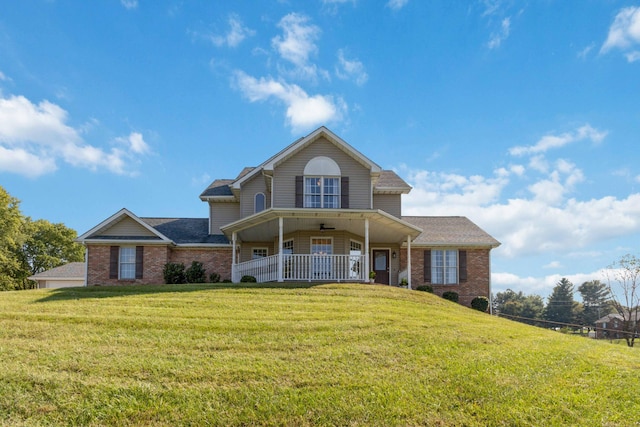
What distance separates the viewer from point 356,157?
68.1ft

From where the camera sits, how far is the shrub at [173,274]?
22000mm

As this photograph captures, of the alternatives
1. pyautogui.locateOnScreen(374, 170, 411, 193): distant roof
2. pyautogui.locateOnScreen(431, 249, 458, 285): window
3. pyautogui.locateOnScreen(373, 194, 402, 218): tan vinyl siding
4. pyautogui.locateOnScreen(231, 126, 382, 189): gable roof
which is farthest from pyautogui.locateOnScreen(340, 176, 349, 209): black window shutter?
pyautogui.locateOnScreen(431, 249, 458, 285): window

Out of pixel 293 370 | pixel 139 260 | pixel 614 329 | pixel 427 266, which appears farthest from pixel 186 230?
pixel 614 329

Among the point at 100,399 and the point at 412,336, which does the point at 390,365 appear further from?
the point at 100,399

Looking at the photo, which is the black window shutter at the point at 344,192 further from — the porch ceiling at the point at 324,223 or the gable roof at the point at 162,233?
the gable roof at the point at 162,233

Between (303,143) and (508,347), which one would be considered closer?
(508,347)

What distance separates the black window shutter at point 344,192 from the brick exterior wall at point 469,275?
495 cm

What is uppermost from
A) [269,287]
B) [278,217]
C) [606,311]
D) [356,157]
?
[356,157]

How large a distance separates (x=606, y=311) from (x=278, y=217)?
6293 cm

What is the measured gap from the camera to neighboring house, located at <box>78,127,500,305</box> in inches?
773

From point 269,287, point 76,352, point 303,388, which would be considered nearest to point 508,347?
point 303,388

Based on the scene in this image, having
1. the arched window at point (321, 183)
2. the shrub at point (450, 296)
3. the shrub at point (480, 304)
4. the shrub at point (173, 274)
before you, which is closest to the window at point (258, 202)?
the arched window at point (321, 183)

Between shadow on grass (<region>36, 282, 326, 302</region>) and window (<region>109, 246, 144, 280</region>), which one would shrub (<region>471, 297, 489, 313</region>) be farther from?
window (<region>109, 246, 144, 280</region>)

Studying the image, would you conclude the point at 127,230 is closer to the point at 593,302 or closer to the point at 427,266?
the point at 427,266
